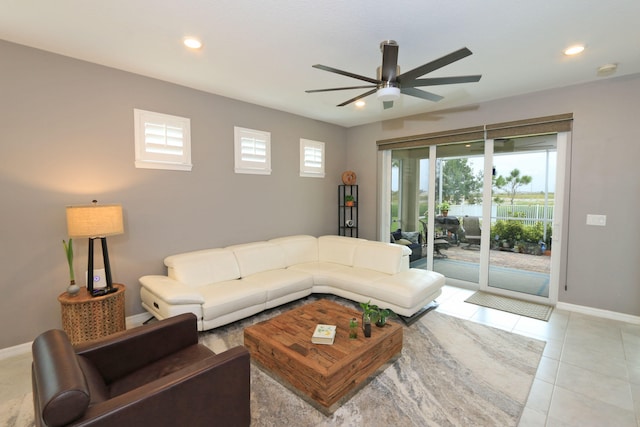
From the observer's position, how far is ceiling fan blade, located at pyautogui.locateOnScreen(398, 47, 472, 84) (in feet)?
6.09

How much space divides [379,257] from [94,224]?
10.8ft

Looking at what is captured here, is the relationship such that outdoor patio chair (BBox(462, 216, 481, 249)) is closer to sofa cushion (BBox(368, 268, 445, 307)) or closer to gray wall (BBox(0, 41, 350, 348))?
sofa cushion (BBox(368, 268, 445, 307))

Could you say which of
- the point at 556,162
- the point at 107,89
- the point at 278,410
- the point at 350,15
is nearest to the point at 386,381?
the point at 278,410

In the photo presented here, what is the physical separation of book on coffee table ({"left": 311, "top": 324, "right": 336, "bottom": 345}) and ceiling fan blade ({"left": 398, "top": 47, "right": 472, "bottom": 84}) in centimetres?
208

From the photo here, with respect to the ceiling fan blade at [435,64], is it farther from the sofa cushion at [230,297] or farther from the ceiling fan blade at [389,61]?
the sofa cushion at [230,297]

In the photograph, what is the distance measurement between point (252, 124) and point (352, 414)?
12.4ft

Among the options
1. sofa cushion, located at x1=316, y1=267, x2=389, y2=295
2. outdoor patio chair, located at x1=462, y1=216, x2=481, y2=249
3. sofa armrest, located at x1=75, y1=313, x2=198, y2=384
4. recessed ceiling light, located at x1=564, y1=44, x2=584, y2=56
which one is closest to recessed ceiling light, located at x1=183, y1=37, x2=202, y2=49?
sofa armrest, located at x1=75, y1=313, x2=198, y2=384

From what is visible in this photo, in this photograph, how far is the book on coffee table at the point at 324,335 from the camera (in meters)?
2.35

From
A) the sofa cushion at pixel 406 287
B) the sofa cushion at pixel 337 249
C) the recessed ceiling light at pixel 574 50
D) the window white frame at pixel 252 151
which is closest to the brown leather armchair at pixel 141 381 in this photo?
the sofa cushion at pixel 406 287

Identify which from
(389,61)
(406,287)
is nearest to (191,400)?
(389,61)

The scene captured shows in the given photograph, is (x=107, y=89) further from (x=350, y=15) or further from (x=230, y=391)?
(x=230, y=391)

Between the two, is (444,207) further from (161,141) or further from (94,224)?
(94,224)

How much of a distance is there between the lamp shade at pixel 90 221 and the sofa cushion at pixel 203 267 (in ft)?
2.66

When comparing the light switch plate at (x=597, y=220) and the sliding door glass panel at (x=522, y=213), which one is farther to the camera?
the sliding door glass panel at (x=522, y=213)
